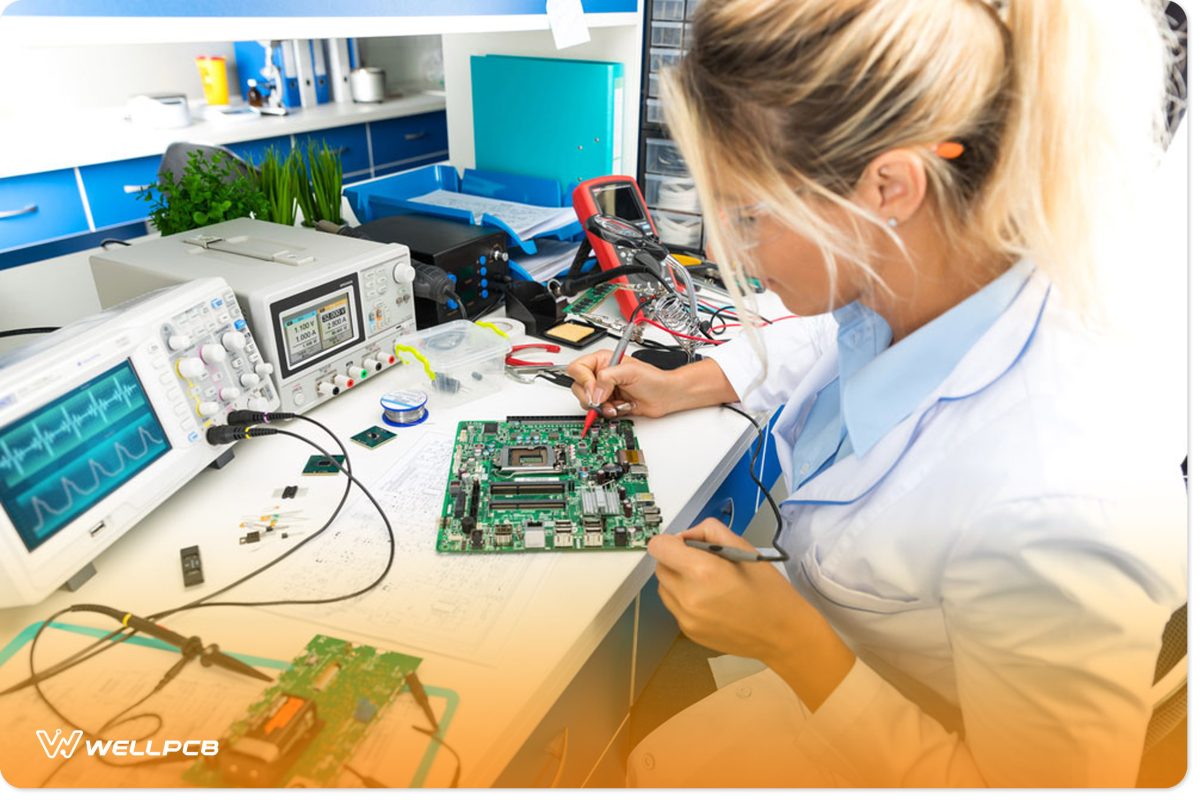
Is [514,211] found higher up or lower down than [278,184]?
lower down

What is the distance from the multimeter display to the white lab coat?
0.97m

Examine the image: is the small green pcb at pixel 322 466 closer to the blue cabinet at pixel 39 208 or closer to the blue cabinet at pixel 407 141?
the blue cabinet at pixel 39 208

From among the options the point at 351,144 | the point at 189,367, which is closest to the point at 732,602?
the point at 189,367

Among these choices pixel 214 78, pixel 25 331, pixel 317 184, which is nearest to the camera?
pixel 25 331

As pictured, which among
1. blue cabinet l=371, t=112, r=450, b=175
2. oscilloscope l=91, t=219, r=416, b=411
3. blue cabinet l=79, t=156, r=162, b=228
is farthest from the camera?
blue cabinet l=371, t=112, r=450, b=175

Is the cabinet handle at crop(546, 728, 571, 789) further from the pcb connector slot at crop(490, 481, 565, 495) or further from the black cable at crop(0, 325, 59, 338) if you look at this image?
the black cable at crop(0, 325, 59, 338)

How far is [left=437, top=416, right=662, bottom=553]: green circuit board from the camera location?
2.95 ft

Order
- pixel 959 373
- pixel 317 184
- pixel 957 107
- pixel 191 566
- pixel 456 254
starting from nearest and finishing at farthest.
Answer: pixel 957 107 < pixel 959 373 < pixel 191 566 < pixel 456 254 < pixel 317 184

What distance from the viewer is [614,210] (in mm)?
1663

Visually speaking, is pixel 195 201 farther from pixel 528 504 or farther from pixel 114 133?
pixel 114 133

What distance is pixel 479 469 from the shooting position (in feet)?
3.35

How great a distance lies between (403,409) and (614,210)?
78cm

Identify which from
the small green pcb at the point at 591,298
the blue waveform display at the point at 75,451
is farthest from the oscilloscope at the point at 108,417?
the small green pcb at the point at 591,298

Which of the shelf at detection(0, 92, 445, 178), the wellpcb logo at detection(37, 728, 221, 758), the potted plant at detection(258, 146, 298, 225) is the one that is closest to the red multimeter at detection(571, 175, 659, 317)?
the potted plant at detection(258, 146, 298, 225)
